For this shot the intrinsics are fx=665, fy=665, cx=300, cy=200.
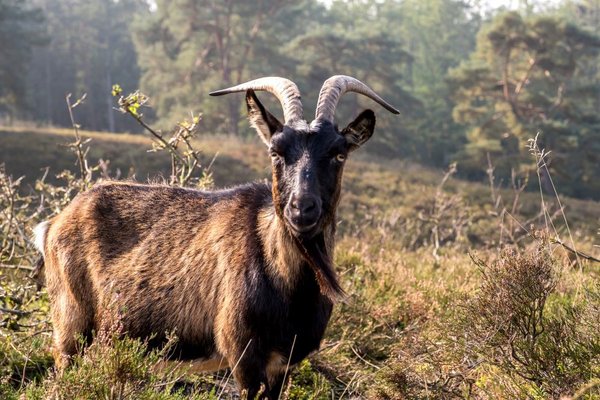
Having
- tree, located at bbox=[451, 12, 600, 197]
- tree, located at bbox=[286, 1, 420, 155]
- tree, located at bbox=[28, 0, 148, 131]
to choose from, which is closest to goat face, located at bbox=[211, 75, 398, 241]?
tree, located at bbox=[451, 12, 600, 197]

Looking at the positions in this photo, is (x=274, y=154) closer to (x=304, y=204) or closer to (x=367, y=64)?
(x=304, y=204)

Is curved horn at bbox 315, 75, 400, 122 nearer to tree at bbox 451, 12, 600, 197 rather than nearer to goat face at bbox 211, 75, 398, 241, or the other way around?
goat face at bbox 211, 75, 398, 241

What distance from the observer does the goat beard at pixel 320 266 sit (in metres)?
4.12

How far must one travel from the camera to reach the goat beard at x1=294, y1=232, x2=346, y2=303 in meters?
4.12

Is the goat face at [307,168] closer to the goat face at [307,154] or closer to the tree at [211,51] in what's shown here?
the goat face at [307,154]

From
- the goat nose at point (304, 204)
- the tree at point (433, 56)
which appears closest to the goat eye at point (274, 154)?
the goat nose at point (304, 204)

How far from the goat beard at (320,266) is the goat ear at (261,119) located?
772 millimetres

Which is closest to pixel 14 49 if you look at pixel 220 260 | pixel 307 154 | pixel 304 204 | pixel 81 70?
pixel 81 70

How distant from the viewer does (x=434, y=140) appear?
47.7m

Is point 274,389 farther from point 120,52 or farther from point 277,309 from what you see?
point 120,52

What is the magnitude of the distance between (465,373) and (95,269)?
2687 mm

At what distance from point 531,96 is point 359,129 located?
33.9 meters

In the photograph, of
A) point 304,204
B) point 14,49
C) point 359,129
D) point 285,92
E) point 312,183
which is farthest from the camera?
point 14,49

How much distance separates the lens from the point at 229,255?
14.7ft
